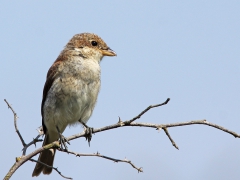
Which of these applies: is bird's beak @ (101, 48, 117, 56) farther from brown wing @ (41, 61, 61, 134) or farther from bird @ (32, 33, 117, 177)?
brown wing @ (41, 61, 61, 134)

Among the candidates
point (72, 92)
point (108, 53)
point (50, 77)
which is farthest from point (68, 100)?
point (108, 53)

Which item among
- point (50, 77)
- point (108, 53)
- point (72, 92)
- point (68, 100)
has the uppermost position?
point (108, 53)

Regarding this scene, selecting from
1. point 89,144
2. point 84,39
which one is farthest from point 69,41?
point 89,144

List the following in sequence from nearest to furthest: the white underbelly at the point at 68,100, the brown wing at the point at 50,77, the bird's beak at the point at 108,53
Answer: the white underbelly at the point at 68,100, the brown wing at the point at 50,77, the bird's beak at the point at 108,53

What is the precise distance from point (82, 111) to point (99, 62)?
2.35 feet

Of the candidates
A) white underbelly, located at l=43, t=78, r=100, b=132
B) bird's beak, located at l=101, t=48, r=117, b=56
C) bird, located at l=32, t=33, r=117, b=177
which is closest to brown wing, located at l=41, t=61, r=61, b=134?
bird, located at l=32, t=33, r=117, b=177

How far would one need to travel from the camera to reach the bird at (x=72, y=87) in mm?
5422

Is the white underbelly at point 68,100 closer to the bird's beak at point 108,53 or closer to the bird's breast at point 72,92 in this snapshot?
the bird's breast at point 72,92

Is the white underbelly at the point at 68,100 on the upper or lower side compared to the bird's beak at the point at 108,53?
lower

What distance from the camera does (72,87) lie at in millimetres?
5379

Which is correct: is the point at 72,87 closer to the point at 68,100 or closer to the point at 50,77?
the point at 68,100

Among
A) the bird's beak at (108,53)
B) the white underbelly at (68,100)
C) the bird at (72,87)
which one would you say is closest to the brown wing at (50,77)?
the bird at (72,87)

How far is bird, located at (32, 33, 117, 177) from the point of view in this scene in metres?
5.42

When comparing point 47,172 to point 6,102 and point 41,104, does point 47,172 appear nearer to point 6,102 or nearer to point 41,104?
point 41,104
